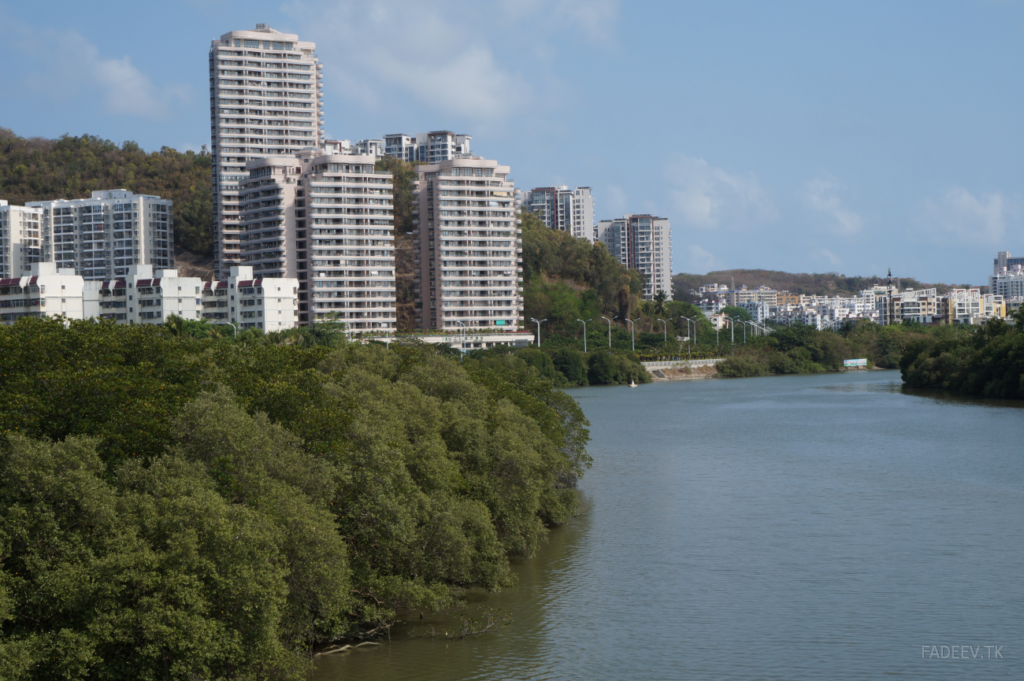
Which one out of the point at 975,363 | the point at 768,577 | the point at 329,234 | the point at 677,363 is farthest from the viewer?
the point at 677,363

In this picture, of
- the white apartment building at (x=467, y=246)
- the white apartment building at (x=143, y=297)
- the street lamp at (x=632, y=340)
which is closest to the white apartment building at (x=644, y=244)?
the street lamp at (x=632, y=340)

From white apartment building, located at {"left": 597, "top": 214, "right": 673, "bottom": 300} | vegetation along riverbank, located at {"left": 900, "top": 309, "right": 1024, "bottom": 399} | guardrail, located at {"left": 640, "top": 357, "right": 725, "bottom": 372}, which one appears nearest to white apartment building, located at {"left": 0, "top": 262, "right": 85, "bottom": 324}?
guardrail, located at {"left": 640, "top": 357, "right": 725, "bottom": 372}

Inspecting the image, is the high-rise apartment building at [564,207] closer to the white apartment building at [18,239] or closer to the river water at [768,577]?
the white apartment building at [18,239]

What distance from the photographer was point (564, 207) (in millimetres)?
149500

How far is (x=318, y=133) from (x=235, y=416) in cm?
8716

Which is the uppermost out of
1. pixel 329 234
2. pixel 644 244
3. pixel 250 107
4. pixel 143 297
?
pixel 250 107

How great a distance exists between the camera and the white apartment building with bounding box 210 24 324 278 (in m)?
87.7

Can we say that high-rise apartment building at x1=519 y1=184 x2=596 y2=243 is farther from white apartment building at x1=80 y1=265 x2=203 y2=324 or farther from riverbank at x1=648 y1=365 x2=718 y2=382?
white apartment building at x1=80 y1=265 x2=203 y2=324

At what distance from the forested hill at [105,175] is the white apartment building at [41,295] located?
26912 millimetres

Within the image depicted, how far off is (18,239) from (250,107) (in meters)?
23.2

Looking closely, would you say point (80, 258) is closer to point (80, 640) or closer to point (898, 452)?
point (898, 452)

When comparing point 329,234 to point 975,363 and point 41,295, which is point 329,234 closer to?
point 41,295

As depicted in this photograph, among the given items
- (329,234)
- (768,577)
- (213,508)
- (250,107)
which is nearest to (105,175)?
(250,107)

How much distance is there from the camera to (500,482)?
61.7ft
